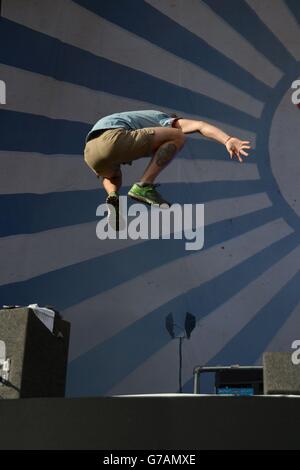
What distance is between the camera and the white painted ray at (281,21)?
348cm

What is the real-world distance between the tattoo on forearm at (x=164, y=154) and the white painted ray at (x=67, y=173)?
361 mm

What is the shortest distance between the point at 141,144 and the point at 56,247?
0.85m

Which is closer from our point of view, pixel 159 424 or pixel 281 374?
pixel 159 424

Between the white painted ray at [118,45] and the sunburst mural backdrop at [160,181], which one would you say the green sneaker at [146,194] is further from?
the white painted ray at [118,45]

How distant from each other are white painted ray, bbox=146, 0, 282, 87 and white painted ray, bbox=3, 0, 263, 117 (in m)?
0.17

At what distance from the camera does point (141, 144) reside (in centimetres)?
278

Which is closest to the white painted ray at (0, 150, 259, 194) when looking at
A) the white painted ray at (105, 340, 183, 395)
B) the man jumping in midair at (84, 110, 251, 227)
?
the man jumping in midair at (84, 110, 251, 227)

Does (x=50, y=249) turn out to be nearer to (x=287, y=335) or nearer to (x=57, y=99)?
(x=57, y=99)

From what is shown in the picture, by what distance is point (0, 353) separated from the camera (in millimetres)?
1852

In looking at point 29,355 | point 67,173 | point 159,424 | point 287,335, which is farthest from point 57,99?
point 159,424

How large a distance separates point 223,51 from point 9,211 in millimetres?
1551

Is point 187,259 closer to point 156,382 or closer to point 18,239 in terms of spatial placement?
point 156,382

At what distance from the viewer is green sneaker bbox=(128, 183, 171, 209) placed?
2.99 metres

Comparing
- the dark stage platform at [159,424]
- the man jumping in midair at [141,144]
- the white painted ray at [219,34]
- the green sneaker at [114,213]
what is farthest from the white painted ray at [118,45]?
the dark stage platform at [159,424]
